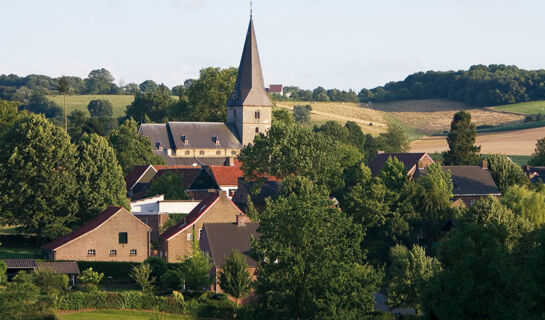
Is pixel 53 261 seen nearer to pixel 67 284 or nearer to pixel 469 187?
pixel 67 284

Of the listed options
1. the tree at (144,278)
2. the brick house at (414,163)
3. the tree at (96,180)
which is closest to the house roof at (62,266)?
the tree at (144,278)

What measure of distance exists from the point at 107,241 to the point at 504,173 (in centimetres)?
4016

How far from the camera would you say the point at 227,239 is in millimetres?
58125

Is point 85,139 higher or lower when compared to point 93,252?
higher

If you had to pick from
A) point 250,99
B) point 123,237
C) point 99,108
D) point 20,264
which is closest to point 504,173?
point 250,99

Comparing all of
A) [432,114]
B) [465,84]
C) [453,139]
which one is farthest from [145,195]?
[465,84]

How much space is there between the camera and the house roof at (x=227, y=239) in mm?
56750

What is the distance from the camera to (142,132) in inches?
4336

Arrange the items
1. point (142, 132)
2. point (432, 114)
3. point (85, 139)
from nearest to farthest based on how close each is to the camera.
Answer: point (85, 139) → point (142, 132) → point (432, 114)

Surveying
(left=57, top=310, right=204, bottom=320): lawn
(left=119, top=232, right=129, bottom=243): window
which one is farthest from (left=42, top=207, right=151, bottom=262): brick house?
(left=57, top=310, right=204, bottom=320): lawn

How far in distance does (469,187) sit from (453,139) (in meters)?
14.6

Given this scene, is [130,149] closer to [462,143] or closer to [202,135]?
[202,135]

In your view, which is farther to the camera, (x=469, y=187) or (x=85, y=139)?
(x=469, y=187)

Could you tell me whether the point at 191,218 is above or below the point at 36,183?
below
